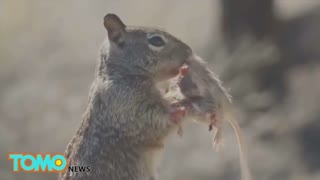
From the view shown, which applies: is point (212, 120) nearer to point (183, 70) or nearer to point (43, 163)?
point (183, 70)

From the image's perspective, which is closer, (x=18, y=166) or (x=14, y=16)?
(x=18, y=166)

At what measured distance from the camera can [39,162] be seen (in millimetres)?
7148

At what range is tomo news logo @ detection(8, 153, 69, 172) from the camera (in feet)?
16.9

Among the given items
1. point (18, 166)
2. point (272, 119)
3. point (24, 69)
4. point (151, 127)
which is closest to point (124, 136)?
point (151, 127)

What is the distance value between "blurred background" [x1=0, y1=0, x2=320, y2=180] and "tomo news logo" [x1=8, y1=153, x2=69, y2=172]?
0.19 m

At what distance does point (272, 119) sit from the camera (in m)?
8.61

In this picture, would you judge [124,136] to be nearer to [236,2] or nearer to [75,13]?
[236,2]

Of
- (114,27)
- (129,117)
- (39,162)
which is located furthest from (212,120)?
(39,162)

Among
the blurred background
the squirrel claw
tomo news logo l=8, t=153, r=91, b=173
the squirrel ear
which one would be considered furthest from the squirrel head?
the blurred background

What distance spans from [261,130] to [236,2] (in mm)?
1408

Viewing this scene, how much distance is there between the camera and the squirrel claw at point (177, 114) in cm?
477

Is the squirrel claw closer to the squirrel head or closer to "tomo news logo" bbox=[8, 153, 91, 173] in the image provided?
the squirrel head

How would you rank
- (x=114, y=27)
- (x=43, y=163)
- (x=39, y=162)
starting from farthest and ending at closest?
(x=39, y=162), (x=43, y=163), (x=114, y=27)

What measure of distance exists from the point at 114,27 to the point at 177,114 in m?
0.50
